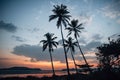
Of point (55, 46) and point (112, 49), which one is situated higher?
point (55, 46)

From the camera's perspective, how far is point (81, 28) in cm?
4284

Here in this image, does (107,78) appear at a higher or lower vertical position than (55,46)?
lower

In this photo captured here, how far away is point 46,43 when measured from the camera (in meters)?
47.2

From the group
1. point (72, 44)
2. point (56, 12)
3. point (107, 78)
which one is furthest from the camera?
point (72, 44)

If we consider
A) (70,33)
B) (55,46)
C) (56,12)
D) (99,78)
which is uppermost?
(56,12)

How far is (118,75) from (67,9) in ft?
67.0

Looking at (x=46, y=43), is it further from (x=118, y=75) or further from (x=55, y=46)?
(x=118, y=75)

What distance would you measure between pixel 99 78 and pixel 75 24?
20302 mm

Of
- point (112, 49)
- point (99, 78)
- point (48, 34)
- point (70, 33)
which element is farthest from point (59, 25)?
point (99, 78)

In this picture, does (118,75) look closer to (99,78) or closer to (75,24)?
(99,78)

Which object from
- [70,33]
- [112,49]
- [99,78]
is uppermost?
[70,33]

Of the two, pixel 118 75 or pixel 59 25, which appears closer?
pixel 118 75

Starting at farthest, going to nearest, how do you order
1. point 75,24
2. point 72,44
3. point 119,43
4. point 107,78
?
1. point 72,44
2. point 75,24
3. point 119,43
4. point 107,78

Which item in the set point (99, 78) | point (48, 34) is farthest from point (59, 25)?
point (99, 78)
